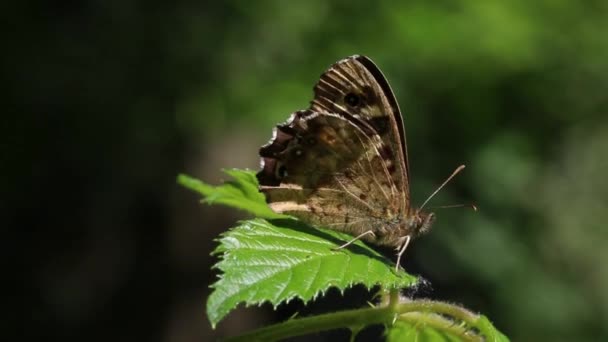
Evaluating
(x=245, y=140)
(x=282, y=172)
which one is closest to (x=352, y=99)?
(x=282, y=172)

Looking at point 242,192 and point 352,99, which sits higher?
point 352,99

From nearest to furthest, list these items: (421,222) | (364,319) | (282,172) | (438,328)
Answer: (364,319), (438,328), (282,172), (421,222)

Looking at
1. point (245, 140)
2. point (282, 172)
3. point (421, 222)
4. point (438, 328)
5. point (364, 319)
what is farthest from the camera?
point (245, 140)

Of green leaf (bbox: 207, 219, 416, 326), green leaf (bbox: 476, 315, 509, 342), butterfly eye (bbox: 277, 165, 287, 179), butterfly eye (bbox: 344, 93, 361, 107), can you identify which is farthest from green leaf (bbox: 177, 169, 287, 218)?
green leaf (bbox: 476, 315, 509, 342)

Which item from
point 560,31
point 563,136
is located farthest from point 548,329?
point 560,31

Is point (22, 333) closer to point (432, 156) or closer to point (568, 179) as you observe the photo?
point (432, 156)

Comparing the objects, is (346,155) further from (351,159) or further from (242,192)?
(242,192)
